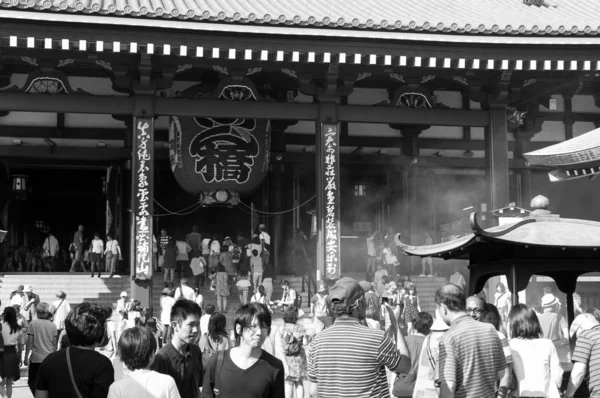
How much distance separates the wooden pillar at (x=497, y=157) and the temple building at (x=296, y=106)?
27 mm

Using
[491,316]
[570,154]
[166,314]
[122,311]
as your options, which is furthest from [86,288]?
[491,316]

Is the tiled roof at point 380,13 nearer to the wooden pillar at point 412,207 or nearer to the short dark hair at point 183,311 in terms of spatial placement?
the wooden pillar at point 412,207

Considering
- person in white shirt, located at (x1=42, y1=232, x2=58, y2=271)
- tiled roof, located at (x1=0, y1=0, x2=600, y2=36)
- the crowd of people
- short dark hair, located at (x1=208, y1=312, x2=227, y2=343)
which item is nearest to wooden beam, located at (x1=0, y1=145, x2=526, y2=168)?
person in white shirt, located at (x1=42, y1=232, x2=58, y2=271)

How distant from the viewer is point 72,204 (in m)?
Answer: 26.5

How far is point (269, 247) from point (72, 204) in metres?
8.31

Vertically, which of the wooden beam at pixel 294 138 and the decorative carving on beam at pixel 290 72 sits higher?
the decorative carving on beam at pixel 290 72

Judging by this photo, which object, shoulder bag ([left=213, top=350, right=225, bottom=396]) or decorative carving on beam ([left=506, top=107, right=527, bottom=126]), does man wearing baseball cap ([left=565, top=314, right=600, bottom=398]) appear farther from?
decorative carving on beam ([left=506, top=107, right=527, bottom=126])

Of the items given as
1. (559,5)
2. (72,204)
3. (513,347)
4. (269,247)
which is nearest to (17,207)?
(72,204)

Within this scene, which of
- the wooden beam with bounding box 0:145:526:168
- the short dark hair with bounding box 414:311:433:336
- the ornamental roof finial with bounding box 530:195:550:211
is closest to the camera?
the short dark hair with bounding box 414:311:433:336

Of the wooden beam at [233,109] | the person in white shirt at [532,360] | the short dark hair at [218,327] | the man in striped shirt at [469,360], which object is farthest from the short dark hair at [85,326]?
the wooden beam at [233,109]

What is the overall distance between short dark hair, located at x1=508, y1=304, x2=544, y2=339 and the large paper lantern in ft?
36.3

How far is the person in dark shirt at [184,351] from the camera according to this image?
5359 millimetres

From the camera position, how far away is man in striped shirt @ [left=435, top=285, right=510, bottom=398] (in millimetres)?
5492

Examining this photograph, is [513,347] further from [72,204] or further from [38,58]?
[72,204]
